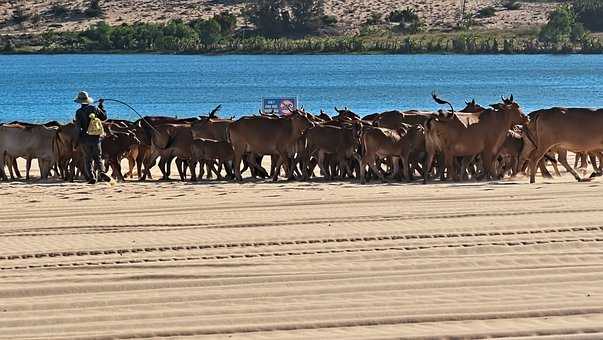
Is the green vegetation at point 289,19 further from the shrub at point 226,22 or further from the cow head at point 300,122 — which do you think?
the cow head at point 300,122

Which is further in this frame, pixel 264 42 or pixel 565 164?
pixel 264 42

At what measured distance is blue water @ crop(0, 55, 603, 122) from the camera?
62562 mm

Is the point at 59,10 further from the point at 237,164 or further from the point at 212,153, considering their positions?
the point at 237,164

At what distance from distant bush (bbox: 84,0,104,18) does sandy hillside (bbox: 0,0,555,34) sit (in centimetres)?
60

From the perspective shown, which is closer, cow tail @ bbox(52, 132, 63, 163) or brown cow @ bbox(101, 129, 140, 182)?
brown cow @ bbox(101, 129, 140, 182)

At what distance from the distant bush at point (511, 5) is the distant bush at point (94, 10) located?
39.5 metres

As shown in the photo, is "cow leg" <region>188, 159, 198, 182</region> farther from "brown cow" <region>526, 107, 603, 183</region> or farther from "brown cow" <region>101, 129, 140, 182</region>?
"brown cow" <region>526, 107, 603, 183</region>

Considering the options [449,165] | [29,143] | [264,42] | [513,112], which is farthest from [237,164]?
[264,42]

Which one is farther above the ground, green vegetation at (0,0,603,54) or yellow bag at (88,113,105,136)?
yellow bag at (88,113,105,136)

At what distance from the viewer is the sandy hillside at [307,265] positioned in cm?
1207

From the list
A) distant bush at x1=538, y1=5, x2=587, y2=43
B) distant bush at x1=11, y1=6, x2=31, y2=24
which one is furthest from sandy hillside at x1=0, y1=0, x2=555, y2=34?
distant bush at x1=538, y1=5, x2=587, y2=43

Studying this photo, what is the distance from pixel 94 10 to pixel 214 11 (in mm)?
12004

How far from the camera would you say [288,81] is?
279 ft

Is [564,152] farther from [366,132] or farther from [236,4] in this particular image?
[236,4]
